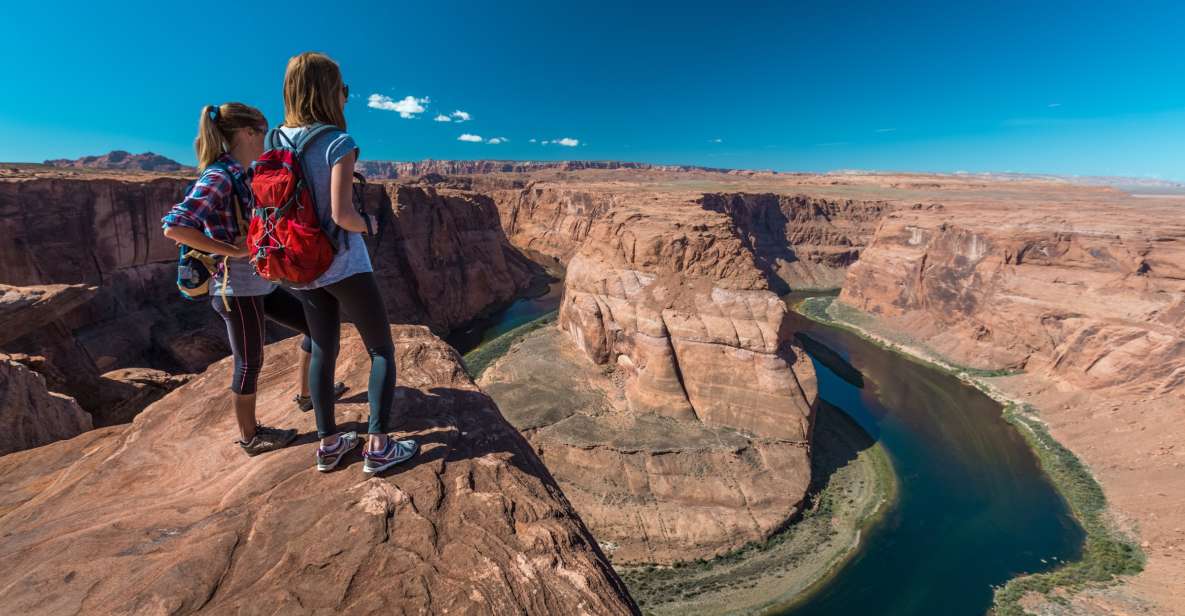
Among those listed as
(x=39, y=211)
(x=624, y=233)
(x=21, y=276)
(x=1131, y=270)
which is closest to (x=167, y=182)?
(x=39, y=211)

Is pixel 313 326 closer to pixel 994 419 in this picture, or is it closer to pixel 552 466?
pixel 552 466

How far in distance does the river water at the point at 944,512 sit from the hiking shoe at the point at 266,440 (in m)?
17.1

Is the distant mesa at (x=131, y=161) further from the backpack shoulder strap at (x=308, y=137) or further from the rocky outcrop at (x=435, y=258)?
the backpack shoulder strap at (x=308, y=137)

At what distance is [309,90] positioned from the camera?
A: 10.1ft

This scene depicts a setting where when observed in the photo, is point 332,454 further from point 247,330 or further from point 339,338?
point 247,330

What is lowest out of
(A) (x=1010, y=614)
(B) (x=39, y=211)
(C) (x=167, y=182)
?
(A) (x=1010, y=614)

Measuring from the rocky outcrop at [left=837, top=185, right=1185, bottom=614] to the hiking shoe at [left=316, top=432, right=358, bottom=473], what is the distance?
75.9ft

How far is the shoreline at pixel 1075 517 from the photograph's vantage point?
1551 cm

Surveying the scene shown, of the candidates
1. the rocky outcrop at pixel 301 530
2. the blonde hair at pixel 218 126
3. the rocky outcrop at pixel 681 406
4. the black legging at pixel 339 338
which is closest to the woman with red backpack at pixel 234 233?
the blonde hair at pixel 218 126

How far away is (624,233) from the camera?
25.2 metres

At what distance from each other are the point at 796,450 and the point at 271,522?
66.9 ft

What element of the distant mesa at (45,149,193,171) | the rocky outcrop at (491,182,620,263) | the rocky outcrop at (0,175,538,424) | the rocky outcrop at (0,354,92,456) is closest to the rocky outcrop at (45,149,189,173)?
the distant mesa at (45,149,193,171)

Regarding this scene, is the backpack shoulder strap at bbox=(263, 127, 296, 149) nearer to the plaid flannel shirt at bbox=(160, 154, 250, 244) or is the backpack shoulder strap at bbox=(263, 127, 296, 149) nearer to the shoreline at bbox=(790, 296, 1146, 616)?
the plaid flannel shirt at bbox=(160, 154, 250, 244)

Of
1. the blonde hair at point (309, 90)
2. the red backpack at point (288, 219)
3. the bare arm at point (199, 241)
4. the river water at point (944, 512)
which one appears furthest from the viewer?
the river water at point (944, 512)
